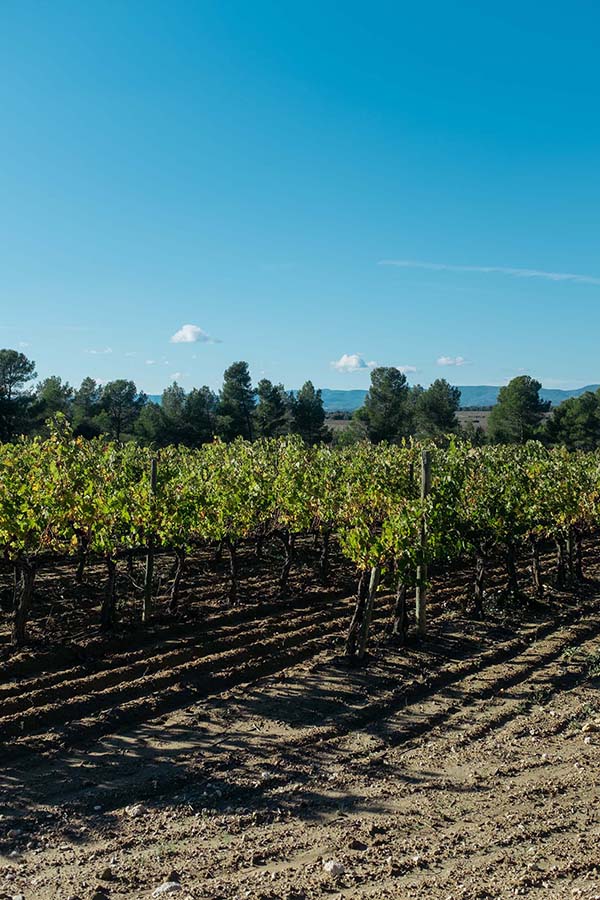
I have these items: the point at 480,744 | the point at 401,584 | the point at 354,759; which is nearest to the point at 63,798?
the point at 354,759

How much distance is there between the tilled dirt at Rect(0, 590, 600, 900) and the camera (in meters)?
5.87

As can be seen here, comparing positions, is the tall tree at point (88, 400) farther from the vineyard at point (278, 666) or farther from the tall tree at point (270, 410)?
the vineyard at point (278, 666)

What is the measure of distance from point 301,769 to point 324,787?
1.69ft

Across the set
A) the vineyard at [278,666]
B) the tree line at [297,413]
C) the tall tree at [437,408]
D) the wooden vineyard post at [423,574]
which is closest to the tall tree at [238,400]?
the tree line at [297,413]

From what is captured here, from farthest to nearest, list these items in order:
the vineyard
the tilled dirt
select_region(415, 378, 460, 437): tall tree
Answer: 1. select_region(415, 378, 460, 437): tall tree
2. the vineyard
3. the tilled dirt

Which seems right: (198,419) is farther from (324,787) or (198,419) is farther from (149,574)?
(324,787)

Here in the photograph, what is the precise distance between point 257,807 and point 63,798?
2.18m

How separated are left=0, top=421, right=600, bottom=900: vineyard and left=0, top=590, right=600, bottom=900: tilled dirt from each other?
4cm

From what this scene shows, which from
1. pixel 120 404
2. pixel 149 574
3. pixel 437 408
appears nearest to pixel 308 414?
pixel 437 408

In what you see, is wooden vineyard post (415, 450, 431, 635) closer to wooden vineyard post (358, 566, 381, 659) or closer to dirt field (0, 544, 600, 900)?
dirt field (0, 544, 600, 900)

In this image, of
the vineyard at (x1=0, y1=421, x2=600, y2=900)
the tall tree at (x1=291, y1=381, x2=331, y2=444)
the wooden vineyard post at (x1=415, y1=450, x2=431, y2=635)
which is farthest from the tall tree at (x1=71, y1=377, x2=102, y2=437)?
the wooden vineyard post at (x1=415, y1=450, x2=431, y2=635)

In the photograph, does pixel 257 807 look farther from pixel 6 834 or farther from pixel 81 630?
pixel 81 630

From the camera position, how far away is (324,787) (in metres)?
7.58

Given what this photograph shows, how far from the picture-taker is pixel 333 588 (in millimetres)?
16703
